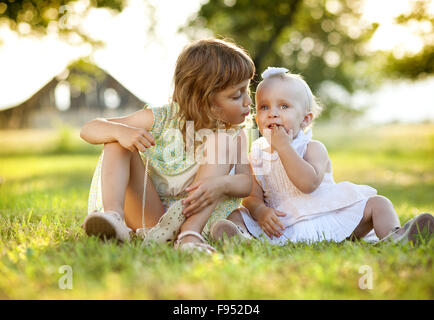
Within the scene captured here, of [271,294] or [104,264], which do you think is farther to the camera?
[104,264]

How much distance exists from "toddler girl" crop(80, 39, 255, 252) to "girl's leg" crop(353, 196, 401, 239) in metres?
0.64

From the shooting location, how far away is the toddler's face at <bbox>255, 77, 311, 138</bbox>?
7.84 ft

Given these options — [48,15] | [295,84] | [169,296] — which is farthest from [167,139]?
[48,15]

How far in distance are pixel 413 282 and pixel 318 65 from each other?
719 inches

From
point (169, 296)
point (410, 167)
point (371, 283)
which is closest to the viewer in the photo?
point (169, 296)

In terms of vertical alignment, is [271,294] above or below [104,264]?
below

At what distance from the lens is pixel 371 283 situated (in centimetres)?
143

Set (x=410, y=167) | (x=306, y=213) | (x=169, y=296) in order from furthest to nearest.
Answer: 1. (x=410, y=167)
2. (x=306, y=213)
3. (x=169, y=296)

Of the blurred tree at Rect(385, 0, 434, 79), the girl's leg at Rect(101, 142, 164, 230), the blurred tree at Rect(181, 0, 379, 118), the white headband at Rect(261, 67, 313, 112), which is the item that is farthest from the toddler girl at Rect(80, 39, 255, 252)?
the blurred tree at Rect(385, 0, 434, 79)

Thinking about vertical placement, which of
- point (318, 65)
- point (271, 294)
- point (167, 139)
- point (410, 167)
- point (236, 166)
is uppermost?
point (318, 65)

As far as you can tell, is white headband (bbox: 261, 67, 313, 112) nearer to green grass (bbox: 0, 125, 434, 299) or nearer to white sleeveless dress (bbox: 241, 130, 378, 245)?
white sleeveless dress (bbox: 241, 130, 378, 245)

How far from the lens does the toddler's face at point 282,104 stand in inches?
94.1

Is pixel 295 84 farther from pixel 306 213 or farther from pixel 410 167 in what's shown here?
pixel 410 167

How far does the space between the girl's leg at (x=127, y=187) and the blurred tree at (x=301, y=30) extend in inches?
71.6
